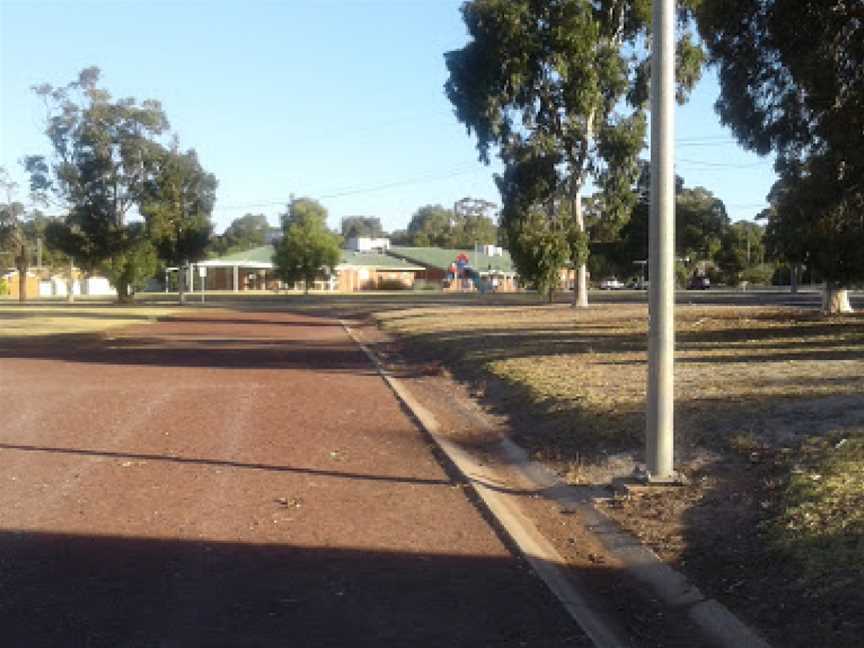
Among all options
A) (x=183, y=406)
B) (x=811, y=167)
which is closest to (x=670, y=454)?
(x=183, y=406)

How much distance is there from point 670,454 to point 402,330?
26099 millimetres

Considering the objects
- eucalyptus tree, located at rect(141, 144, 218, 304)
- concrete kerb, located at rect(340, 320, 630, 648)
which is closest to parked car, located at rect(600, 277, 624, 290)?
eucalyptus tree, located at rect(141, 144, 218, 304)

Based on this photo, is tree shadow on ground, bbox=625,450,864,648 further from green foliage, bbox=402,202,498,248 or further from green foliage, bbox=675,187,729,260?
green foliage, bbox=402,202,498,248

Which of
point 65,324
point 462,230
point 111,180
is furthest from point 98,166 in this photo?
point 462,230

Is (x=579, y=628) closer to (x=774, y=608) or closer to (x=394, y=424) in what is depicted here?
(x=774, y=608)

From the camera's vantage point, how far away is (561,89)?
37875mm

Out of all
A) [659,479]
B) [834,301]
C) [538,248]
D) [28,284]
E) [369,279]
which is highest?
[538,248]

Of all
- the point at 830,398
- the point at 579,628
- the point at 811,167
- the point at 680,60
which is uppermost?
the point at 680,60

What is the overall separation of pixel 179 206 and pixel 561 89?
1381 inches

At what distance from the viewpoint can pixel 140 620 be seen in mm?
5527

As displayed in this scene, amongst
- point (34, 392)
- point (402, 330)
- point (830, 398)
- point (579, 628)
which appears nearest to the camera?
point (579, 628)

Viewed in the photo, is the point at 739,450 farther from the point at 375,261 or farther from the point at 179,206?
the point at 375,261

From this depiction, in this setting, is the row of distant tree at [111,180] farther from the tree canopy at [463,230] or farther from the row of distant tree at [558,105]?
the tree canopy at [463,230]

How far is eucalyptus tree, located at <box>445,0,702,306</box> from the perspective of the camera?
120 feet
